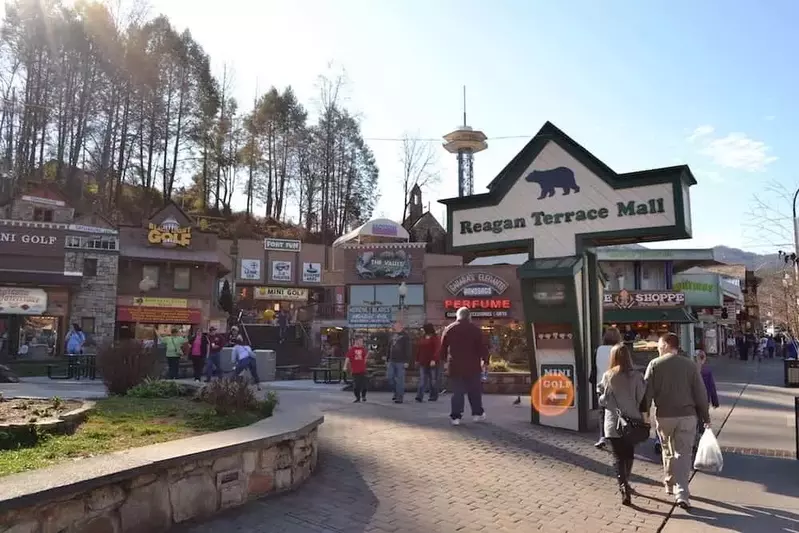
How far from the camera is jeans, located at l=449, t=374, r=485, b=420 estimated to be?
8844 mm

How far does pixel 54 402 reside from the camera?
7.20 meters

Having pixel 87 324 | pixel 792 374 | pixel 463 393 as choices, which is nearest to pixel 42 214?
pixel 87 324

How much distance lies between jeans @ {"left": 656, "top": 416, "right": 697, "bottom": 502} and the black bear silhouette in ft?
15.3

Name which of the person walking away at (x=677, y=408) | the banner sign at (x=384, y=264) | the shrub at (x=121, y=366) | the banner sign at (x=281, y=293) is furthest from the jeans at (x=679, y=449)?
the banner sign at (x=281, y=293)

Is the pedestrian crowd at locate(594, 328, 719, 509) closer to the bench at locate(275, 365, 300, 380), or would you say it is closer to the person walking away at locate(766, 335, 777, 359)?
the bench at locate(275, 365, 300, 380)

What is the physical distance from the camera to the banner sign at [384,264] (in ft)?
124

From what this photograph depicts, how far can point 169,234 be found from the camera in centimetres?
3409

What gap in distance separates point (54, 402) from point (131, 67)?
43281 mm

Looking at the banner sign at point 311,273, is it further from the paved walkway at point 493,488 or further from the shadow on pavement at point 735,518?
the shadow on pavement at point 735,518

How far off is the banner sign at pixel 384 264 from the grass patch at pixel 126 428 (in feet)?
97.2

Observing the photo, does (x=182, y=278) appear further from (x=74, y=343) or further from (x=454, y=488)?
(x=454, y=488)

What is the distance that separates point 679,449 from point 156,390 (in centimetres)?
686

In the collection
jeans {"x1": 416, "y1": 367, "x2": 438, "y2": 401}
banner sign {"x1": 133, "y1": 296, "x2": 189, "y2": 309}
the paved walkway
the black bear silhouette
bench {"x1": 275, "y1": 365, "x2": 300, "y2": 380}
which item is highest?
the black bear silhouette

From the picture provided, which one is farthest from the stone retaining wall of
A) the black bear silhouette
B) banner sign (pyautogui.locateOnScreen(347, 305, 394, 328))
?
banner sign (pyautogui.locateOnScreen(347, 305, 394, 328))
